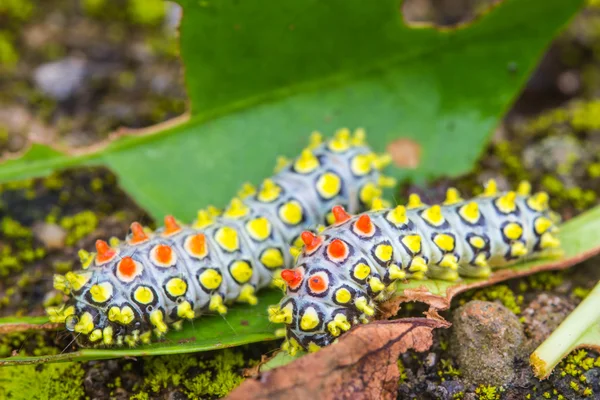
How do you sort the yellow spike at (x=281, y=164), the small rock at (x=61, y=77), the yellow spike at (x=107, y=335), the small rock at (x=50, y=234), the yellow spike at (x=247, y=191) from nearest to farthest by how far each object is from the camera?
1. the yellow spike at (x=107, y=335)
2. the yellow spike at (x=247, y=191)
3. the yellow spike at (x=281, y=164)
4. the small rock at (x=50, y=234)
5. the small rock at (x=61, y=77)

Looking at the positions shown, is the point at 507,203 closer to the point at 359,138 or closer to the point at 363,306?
the point at 359,138

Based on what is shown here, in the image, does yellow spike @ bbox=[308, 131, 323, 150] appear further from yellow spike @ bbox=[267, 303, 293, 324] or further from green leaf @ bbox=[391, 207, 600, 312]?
yellow spike @ bbox=[267, 303, 293, 324]

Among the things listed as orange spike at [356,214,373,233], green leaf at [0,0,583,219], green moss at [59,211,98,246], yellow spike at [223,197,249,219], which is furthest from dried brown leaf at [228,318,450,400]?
green moss at [59,211,98,246]

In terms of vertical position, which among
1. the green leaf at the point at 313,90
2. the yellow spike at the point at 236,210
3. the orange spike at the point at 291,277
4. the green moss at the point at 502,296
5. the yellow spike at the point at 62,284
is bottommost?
the green moss at the point at 502,296

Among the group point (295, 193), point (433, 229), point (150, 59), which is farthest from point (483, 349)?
point (150, 59)

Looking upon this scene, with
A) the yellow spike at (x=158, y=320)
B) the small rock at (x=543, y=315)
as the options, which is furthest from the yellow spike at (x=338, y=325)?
the small rock at (x=543, y=315)

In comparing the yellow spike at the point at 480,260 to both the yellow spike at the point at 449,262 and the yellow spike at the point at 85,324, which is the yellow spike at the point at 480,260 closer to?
the yellow spike at the point at 449,262

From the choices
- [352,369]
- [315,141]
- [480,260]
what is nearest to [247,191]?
[315,141]
